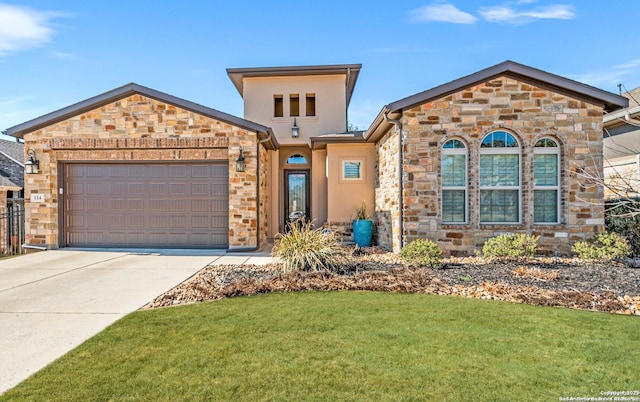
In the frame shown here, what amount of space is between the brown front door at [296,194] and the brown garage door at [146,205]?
3.52m

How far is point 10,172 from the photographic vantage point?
15.9 metres

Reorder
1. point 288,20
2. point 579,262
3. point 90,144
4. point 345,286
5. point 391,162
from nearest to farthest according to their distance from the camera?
point 345,286 < point 579,262 < point 391,162 < point 90,144 < point 288,20

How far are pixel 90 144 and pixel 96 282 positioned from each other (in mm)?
5378

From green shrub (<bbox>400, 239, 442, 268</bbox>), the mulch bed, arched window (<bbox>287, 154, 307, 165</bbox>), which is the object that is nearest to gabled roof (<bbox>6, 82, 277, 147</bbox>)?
arched window (<bbox>287, 154, 307, 165</bbox>)

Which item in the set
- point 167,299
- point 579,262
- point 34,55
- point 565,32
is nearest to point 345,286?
point 167,299

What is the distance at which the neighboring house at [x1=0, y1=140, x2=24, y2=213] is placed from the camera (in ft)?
46.8

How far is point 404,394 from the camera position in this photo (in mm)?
2654

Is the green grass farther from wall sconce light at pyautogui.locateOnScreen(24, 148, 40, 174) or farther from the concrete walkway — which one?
wall sconce light at pyautogui.locateOnScreen(24, 148, 40, 174)

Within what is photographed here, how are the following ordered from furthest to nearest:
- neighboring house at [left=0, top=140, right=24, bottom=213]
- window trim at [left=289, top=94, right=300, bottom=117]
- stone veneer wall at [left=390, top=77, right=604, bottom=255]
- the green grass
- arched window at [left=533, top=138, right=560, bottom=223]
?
1. neighboring house at [left=0, top=140, right=24, bottom=213]
2. window trim at [left=289, top=94, right=300, bottom=117]
3. arched window at [left=533, top=138, right=560, bottom=223]
4. stone veneer wall at [left=390, top=77, right=604, bottom=255]
5. the green grass

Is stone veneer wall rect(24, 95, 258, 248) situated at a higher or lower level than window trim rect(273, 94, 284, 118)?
lower

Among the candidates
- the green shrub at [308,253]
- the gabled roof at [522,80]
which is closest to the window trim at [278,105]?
the gabled roof at [522,80]

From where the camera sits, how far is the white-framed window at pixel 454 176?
28.3ft

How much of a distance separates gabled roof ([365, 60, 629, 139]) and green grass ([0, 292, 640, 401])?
518 centimetres

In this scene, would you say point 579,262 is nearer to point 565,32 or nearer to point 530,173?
point 530,173
